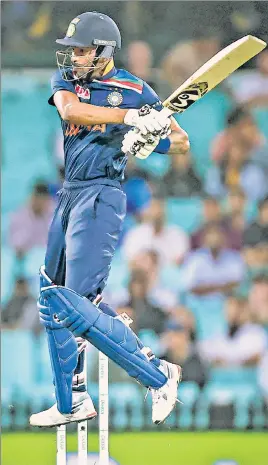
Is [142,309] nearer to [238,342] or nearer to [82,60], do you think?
[238,342]

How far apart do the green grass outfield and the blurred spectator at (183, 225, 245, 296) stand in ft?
2.92

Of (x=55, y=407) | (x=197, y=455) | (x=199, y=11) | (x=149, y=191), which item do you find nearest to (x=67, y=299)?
(x=55, y=407)

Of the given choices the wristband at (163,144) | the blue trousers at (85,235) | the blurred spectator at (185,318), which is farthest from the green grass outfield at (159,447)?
the wristband at (163,144)

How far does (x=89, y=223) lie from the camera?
4.43 m

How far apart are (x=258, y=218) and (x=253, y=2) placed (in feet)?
4.24

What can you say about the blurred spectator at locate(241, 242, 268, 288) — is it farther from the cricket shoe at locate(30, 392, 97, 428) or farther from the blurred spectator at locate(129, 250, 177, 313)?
the cricket shoe at locate(30, 392, 97, 428)

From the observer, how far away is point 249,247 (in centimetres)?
651

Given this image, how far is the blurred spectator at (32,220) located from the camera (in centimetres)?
641

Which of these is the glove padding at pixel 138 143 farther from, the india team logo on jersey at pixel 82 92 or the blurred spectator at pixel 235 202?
the blurred spectator at pixel 235 202

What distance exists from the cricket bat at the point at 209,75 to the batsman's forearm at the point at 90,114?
0.61 ft

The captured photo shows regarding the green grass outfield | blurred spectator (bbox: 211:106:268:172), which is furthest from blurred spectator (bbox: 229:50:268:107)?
the green grass outfield

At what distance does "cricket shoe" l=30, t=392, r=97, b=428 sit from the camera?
461 centimetres

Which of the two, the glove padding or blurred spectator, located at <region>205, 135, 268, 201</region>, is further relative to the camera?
blurred spectator, located at <region>205, 135, 268, 201</region>

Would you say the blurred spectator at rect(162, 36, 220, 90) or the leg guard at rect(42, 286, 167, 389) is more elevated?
the blurred spectator at rect(162, 36, 220, 90)
